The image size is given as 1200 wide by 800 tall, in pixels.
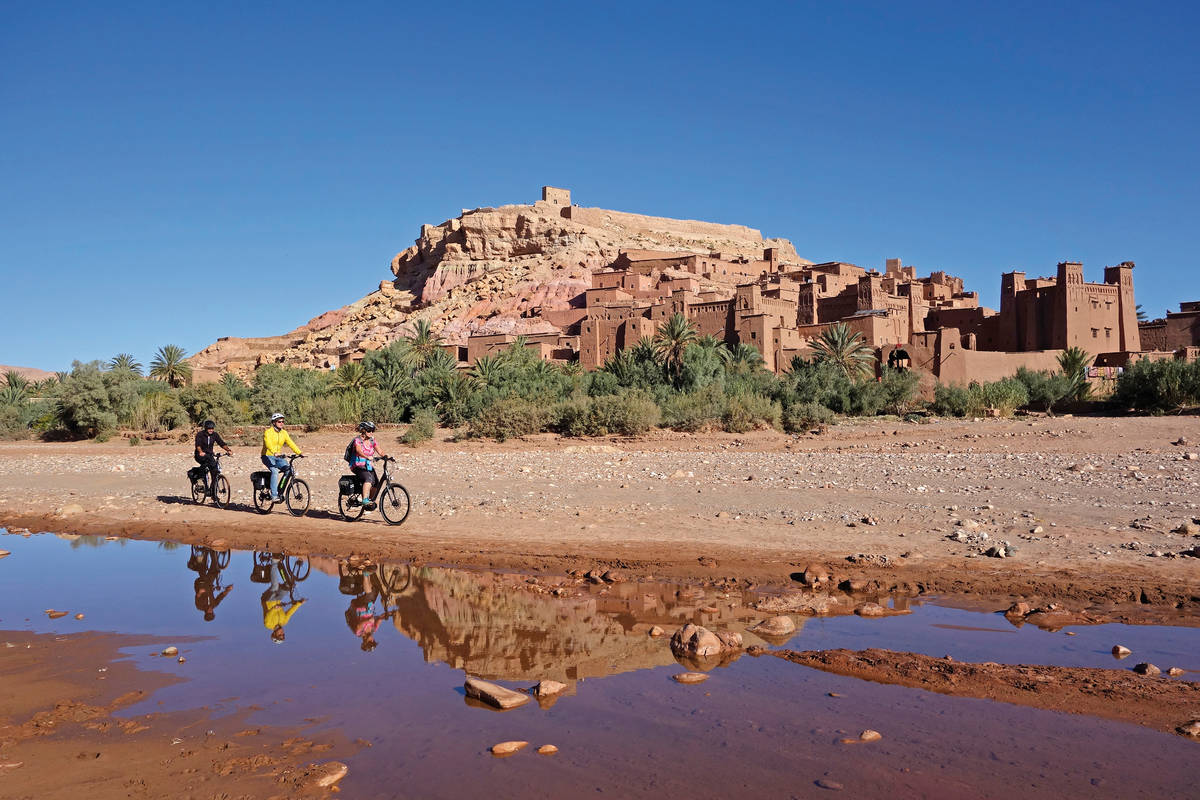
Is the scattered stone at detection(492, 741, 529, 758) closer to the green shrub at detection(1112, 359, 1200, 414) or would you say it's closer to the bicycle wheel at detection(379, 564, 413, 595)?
the bicycle wheel at detection(379, 564, 413, 595)

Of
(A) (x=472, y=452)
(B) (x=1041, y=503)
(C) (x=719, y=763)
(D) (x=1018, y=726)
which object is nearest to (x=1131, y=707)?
(D) (x=1018, y=726)

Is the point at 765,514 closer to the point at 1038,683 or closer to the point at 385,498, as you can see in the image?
the point at 385,498

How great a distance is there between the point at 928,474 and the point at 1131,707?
8650mm

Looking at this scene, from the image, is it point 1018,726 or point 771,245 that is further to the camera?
point 771,245

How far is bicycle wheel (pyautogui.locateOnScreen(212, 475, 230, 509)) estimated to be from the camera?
12039mm

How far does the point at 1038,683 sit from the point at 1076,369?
32.7 m

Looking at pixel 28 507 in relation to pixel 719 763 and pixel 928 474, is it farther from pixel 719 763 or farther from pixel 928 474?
pixel 928 474

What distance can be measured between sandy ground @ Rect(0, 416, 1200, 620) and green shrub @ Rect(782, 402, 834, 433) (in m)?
5.96

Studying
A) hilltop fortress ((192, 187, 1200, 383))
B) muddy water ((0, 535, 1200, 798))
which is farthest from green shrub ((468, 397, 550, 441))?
hilltop fortress ((192, 187, 1200, 383))

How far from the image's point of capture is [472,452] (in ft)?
66.0

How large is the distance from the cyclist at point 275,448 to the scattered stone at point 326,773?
7.07 metres

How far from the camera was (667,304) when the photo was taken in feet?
149

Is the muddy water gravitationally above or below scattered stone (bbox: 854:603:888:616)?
below

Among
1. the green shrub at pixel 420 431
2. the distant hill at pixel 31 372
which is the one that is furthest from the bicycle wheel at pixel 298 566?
the distant hill at pixel 31 372
